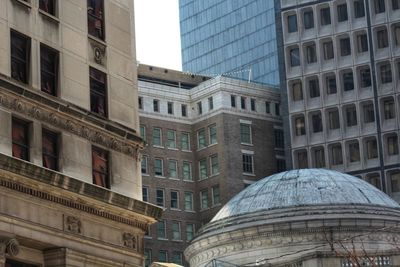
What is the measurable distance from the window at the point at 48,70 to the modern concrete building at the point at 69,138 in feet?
0.09

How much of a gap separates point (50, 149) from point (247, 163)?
95860mm

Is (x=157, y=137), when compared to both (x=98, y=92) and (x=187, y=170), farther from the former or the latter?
(x=98, y=92)

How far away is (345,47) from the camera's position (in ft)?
435

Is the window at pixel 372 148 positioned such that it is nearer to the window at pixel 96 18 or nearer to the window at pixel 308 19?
the window at pixel 308 19

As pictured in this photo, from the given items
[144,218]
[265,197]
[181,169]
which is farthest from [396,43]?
[144,218]

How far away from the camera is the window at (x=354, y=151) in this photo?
12962cm

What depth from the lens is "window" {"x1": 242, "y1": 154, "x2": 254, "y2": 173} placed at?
5157 inches

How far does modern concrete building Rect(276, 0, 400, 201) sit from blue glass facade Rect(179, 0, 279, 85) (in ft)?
62.7

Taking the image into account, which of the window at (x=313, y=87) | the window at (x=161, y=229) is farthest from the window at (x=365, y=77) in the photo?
the window at (x=161, y=229)

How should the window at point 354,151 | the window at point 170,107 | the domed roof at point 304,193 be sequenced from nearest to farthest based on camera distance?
1. the domed roof at point 304,193
2. the window at point 354,151
3. the window at point 170,107

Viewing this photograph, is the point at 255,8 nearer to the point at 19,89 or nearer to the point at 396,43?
the point at 396,43

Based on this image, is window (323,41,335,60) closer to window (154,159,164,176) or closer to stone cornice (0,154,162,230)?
window (154,159,164,176)

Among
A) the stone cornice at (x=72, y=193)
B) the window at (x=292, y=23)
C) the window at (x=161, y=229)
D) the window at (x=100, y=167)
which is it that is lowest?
the stone cornice at (x=72, y=193)

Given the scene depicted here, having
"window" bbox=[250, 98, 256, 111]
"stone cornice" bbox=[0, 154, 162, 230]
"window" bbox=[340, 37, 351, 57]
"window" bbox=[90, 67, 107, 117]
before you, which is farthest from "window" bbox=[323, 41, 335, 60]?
"window" bbox=[90, 67, 107, 117]
